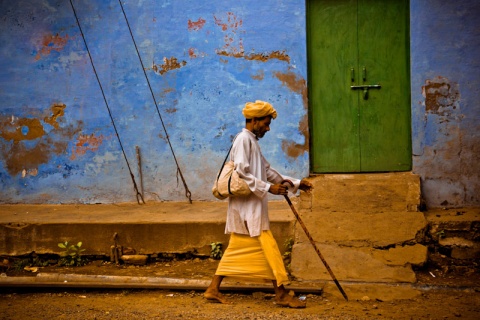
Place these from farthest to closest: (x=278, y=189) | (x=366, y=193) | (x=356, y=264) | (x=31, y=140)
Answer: (x=31, y=140) < (x=366, y=193) < (x=356, y=264) < (x=278, y=189)

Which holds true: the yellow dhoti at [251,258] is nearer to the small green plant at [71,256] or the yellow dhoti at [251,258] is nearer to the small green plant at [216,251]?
the small green plant at [216,251]

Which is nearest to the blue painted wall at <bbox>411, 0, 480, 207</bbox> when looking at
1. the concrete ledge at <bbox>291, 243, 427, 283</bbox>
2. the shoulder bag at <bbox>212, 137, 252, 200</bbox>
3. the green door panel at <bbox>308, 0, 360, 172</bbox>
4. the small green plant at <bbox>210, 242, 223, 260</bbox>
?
the green door panel at <bbox>308, 0, 360, 172</bbox>

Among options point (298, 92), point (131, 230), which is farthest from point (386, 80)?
point (131, 230)

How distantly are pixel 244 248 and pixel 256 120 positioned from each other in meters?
1.04

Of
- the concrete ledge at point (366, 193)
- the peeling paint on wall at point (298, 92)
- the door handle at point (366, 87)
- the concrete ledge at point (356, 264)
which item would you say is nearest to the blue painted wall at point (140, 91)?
the peeling paint on wall at point (298, 92)

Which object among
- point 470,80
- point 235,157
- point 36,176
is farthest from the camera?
point 36,176

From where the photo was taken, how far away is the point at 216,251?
254 inches

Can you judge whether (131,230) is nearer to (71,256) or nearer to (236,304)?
(71,256)

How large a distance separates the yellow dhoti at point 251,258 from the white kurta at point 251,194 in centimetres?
8

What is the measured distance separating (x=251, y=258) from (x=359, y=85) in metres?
3.25

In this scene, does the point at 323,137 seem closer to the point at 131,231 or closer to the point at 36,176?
the point at 131,231

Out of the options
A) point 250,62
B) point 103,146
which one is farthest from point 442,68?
point 103,146

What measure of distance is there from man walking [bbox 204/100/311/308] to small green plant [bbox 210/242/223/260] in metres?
1.38

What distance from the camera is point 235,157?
4.89 meters
